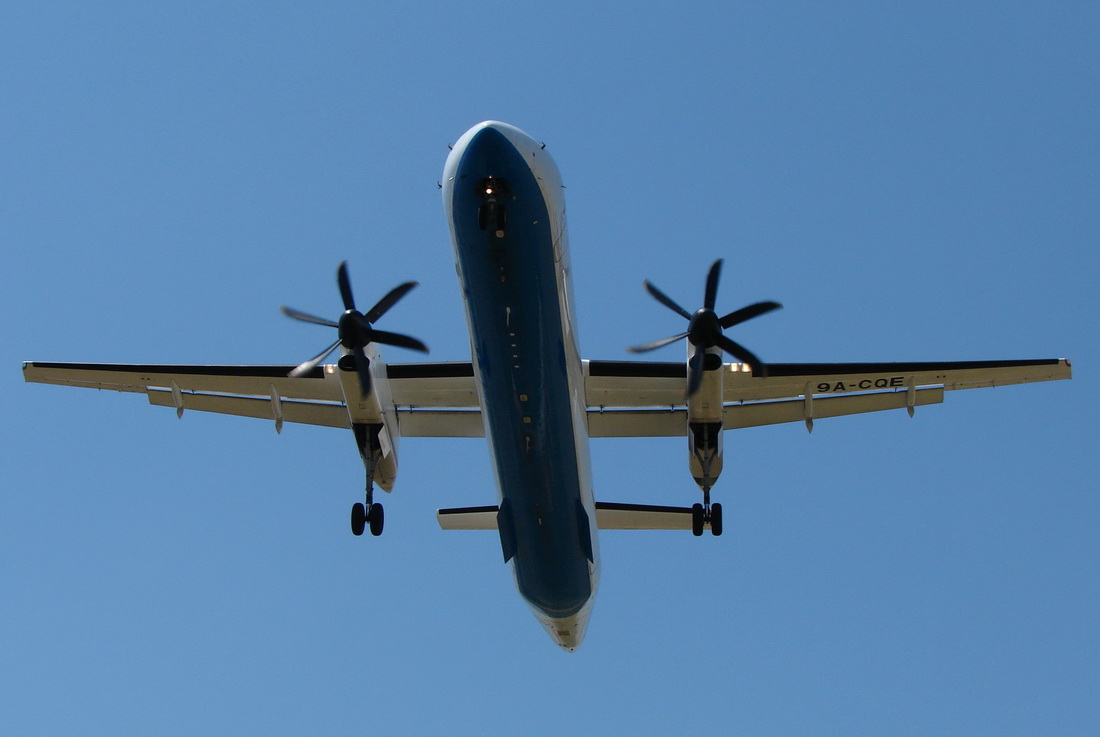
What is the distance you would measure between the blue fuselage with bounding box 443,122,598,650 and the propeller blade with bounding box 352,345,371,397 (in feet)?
8.81

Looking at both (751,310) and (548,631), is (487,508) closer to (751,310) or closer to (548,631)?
(548,631)

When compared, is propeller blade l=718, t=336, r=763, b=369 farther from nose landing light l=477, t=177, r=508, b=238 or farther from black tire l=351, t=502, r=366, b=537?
black tire l=351, t=502, r=366, b=537

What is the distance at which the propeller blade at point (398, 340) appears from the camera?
21.1 meters

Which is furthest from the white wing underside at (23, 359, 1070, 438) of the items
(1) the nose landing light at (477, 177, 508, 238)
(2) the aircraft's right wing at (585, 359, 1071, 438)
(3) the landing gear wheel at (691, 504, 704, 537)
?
(1) the nose landing light at (477, 177, 508, 238)

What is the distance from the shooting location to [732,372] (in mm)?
22375

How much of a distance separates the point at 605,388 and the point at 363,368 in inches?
207

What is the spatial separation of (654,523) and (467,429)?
15.0 ft

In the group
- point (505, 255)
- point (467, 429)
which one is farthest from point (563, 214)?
point (467, 429)

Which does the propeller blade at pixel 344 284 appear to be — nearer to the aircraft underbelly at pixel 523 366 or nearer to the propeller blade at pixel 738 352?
the aircraft underbelly at pixel 523 366

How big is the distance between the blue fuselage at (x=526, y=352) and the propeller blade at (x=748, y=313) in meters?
3.14

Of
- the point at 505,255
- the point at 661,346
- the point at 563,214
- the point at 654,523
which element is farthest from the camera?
the point at 654,523

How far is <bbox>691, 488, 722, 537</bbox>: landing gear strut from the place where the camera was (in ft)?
74.3

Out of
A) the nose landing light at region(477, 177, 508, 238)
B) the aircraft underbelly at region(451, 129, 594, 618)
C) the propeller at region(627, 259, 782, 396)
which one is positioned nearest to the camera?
the nose landing light at region(477, 177, 508, 238)

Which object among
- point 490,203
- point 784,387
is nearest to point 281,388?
point 490,203
